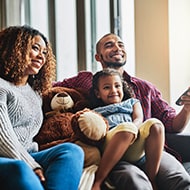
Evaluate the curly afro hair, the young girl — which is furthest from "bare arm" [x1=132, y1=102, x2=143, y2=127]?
the curly afro hair

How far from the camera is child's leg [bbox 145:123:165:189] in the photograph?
5.56 ft

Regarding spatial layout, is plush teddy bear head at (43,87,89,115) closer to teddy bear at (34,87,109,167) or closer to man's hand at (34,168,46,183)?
teddy bear at (34,87,109,167)

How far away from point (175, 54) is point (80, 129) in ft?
3.96

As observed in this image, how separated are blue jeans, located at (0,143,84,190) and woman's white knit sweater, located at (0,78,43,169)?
7cm

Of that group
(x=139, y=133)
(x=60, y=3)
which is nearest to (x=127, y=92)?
(x=139, y=133)

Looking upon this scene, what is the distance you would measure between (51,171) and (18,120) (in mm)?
340

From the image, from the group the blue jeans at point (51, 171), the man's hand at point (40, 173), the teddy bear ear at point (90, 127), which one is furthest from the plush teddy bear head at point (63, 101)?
the man's hand at point (40, 173)

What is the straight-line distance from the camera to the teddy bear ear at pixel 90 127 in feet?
5.80

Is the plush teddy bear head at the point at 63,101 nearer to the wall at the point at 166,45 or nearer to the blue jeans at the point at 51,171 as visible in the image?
the blue jeans at the point at 51,171

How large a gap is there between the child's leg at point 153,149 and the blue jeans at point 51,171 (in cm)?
35

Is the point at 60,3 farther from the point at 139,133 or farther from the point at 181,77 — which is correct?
the point at 139,133

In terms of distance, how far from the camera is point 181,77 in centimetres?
272

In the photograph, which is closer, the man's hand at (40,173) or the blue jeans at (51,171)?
the blue jeans at (51,171)

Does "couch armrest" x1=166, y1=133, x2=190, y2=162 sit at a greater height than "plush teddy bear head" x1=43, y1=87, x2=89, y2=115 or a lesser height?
lesser
